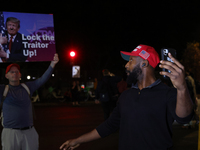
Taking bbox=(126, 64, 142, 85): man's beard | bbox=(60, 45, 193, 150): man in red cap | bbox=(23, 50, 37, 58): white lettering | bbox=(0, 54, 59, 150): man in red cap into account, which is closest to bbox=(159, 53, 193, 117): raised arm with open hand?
bbox=(60, 45, 193, 150): man in red cap

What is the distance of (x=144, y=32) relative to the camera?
34.1 metres

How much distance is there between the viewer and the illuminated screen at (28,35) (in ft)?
23.7

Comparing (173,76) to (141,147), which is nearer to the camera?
(173,76)

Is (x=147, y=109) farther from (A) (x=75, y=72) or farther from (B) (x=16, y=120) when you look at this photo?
(A) (x=75, y=72)

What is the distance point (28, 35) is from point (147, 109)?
6.87 meters

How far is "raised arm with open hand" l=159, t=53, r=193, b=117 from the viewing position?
5.68 feet

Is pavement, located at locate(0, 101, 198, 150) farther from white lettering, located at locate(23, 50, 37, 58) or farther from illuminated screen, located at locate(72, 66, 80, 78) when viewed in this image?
illuminated screen, located at locate(72, 66, 80, 78)

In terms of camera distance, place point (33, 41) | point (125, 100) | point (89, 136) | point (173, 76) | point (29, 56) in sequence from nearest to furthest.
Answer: point (173, 76) < point (125, 100) < point (89, 136) < point (29, 56) < point (33, 41)

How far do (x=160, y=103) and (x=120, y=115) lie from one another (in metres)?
0.56

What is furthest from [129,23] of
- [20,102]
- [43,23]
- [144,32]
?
[20,102]

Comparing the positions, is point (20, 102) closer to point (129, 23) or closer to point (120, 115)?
point (120, 115)

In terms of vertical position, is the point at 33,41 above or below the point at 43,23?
below

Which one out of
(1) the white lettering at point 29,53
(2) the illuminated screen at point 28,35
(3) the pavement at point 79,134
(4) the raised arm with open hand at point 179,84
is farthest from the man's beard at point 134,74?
(1) the white lettering at point 29,53

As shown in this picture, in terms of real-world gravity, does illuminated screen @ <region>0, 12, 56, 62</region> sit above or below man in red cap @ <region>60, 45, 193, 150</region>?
above
